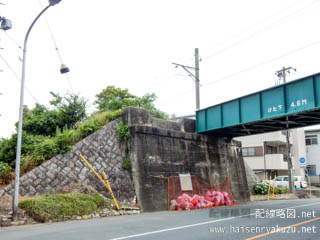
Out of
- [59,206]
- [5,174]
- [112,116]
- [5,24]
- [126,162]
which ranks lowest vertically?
[59,206]

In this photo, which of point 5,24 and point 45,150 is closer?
point 5,24

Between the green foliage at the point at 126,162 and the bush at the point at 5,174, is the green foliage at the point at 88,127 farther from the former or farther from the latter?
the bush at the point at 5,174

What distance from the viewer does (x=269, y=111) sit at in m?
18.5

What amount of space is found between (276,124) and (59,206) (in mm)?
15246

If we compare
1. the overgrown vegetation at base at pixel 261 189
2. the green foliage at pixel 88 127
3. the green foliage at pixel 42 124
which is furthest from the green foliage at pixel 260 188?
the green foliage at pixel 42 124

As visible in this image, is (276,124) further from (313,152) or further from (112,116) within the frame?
(313,152)

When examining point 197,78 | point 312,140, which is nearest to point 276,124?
point 197,78

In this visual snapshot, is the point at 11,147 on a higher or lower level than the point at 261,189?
higher

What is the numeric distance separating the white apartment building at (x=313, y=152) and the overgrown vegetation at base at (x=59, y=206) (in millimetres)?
51149

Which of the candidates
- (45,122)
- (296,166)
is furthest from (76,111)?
(296,166)

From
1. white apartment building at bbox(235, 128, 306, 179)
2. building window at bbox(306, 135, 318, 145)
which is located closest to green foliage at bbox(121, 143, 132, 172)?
white apartment building at bbox(235, 128, 306, 179)

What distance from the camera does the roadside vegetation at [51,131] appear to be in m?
16.1

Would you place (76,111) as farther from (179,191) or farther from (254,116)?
(254,116)

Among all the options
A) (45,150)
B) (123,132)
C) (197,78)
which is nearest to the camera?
(45,150)
